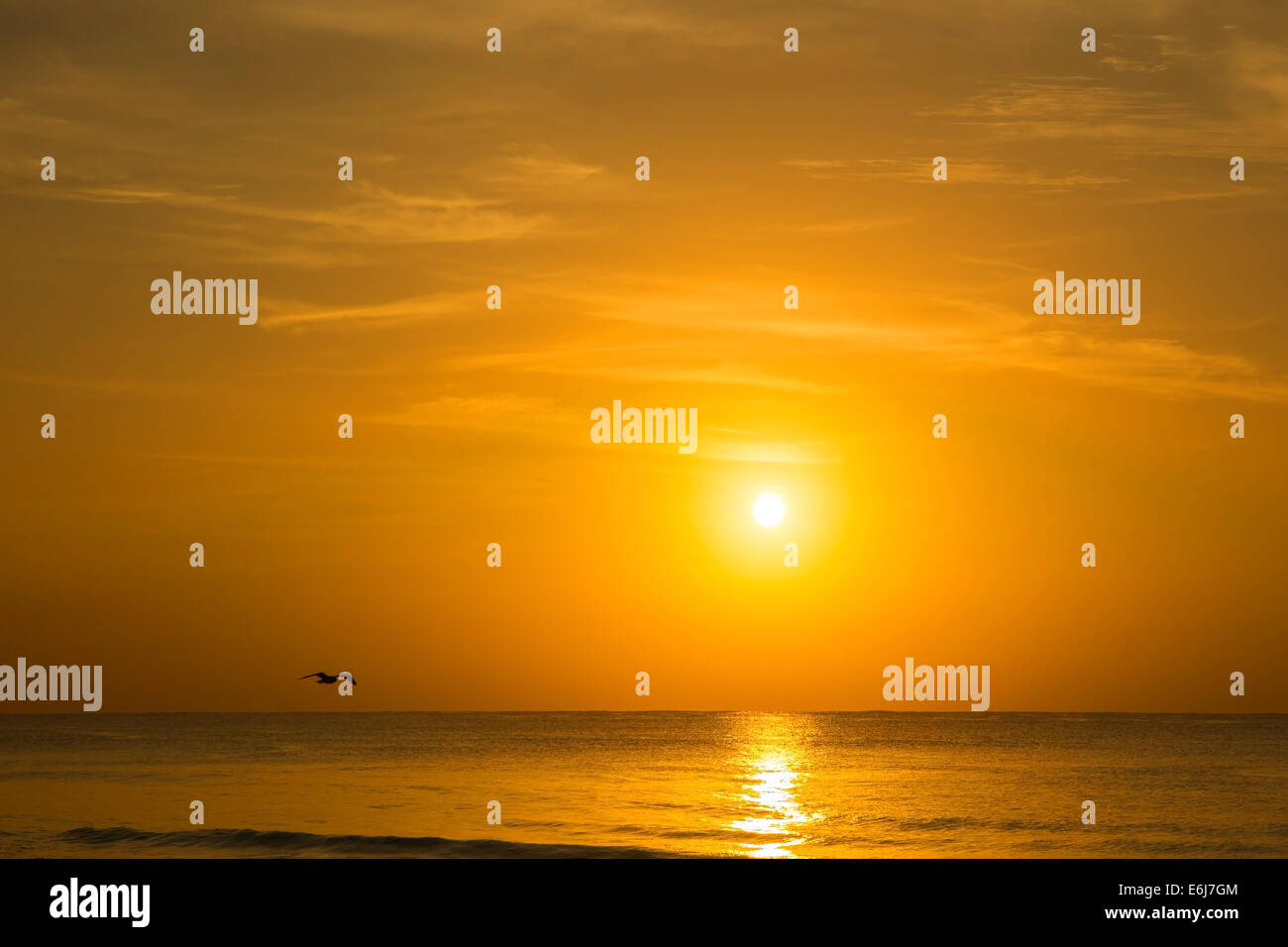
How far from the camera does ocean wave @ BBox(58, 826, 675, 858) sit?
142 ft

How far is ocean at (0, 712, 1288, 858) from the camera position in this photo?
4669cm

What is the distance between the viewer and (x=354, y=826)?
50.4m

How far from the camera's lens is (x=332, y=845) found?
44875mm

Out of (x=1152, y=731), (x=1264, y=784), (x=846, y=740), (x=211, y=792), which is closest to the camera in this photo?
(x=211, y=792)

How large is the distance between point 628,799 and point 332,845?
22373 millimetres

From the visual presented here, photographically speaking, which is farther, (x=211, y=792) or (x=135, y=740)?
(x=135, y=740)

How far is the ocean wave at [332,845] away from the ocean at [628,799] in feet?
0.50

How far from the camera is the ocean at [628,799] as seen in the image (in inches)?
1838

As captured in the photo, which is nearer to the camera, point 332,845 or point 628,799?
point 332,845

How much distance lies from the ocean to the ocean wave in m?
0.15
